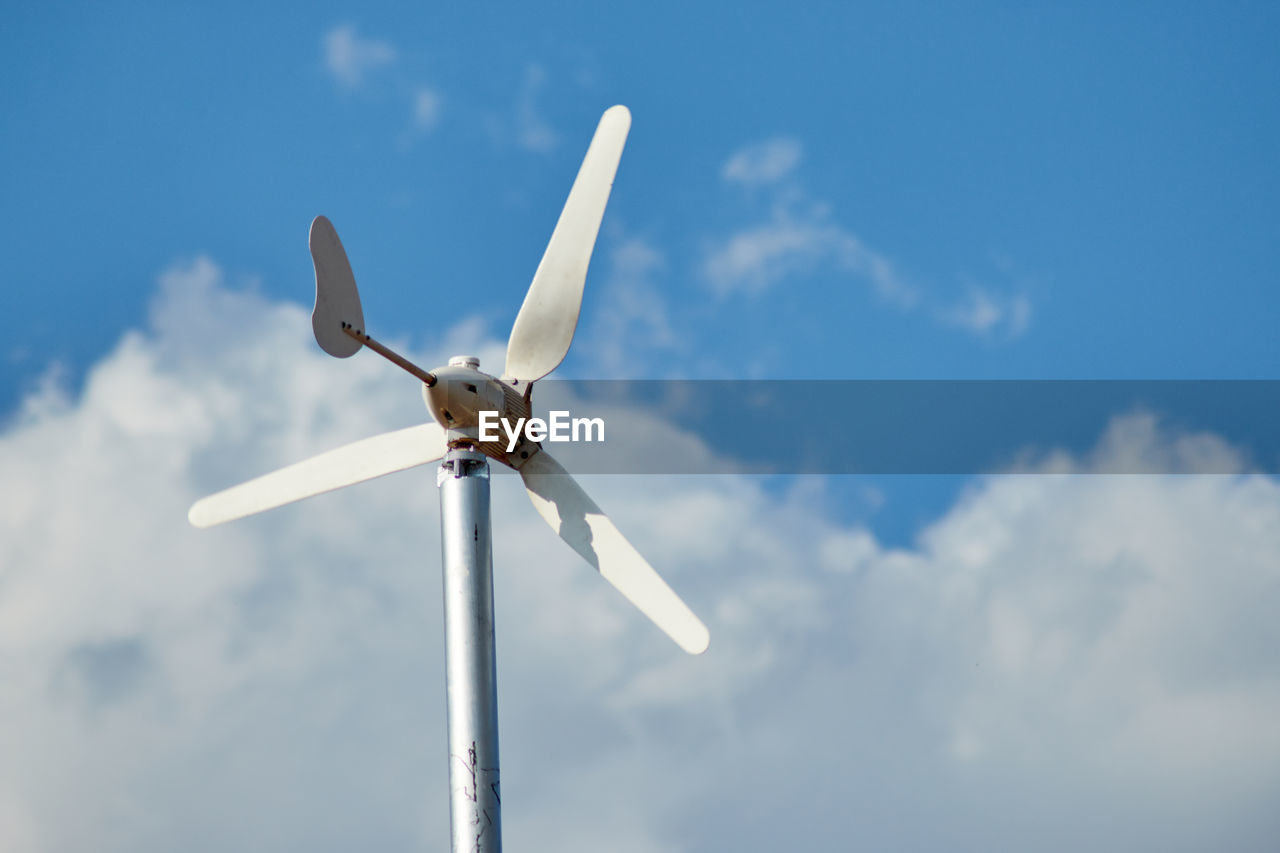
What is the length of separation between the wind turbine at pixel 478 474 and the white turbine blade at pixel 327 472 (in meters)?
0.01

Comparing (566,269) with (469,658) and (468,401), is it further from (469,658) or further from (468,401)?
(469,658)

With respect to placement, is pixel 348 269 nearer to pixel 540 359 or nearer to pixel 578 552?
pixel 540 359

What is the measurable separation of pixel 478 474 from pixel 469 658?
7.81ft

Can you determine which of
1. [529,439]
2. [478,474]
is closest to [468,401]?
[478,474]

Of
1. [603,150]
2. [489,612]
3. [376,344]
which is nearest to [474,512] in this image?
[489,612]

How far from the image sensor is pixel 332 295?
17438 millimetres

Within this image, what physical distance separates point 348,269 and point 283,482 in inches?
173

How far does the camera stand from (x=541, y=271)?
804 inches

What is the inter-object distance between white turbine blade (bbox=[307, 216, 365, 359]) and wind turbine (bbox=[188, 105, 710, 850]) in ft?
0.06

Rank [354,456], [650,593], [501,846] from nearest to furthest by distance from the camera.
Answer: [501,846]
[650,593]
[354,456]

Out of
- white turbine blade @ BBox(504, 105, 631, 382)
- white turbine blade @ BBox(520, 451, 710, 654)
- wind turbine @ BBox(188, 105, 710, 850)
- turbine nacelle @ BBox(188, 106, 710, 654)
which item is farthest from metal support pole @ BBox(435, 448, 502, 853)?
white turbine blade @ BBox(504, 105, 631, 382)

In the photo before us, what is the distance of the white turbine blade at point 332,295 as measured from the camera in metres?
17.2

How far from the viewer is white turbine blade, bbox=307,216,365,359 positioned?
17.2 m

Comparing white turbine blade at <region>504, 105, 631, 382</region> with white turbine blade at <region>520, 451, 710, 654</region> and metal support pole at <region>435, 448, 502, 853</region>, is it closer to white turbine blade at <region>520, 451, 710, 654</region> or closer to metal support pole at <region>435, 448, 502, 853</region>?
white turbine blade at <region>520, 451, 710, 654</region>
